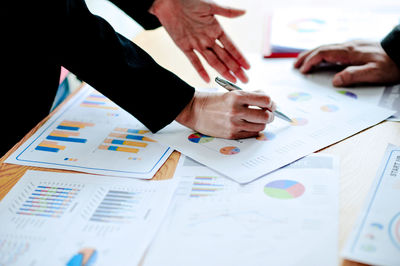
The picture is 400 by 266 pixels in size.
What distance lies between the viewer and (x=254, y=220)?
586mm

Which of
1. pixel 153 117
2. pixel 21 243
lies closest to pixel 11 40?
pixel 153 117

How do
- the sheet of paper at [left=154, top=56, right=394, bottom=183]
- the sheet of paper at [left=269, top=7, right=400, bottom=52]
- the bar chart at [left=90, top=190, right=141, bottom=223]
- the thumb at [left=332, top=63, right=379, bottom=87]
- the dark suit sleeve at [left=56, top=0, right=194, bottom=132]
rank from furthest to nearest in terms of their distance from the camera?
the sheet of paper at [left=269, top=7, right=400, bottom=52]
the thumb at [left=332, top=63, right=379, bottom=87]
the dark suit sleeve at [left=56, top=0, right=194, bottom=132]
the sheet of paper at [left=154, top=56, right=394, bottom=183]
the bar chart at [left=90, top=190, right=141, bottom=223]

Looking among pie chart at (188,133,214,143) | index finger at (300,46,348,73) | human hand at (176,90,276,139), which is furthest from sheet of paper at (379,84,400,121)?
pie chart at (188,133,214,143)

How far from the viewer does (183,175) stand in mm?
699

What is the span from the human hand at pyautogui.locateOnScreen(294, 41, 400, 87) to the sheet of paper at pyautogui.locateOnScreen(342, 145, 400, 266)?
1.16ft

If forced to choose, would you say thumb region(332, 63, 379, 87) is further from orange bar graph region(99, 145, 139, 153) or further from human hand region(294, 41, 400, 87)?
orange bar graph region(99, 145, 139, 153)

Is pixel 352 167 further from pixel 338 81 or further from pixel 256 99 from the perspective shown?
pixel 338 81

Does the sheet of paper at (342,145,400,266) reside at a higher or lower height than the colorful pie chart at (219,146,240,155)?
lower

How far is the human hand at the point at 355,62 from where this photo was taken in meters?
0.97

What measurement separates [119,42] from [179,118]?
0.21 meters

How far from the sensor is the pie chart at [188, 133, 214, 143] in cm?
81

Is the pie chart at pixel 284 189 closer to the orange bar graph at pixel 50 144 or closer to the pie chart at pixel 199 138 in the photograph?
the pie chart at pixel 199 138

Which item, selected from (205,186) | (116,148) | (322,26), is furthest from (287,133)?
(322,26)

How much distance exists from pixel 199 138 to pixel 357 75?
1.40ft
